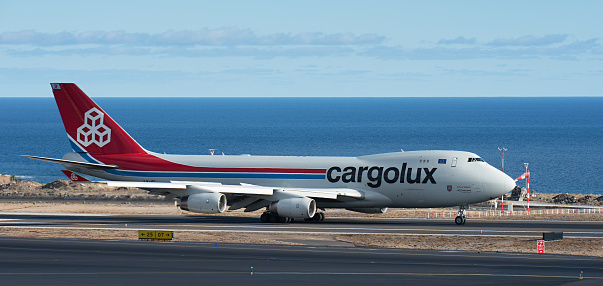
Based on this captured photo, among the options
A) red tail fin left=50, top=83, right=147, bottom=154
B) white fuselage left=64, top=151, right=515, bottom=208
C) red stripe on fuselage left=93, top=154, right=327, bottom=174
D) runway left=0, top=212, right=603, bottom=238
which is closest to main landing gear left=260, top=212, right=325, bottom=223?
runway left=0, top=212, right=603, bottom=238

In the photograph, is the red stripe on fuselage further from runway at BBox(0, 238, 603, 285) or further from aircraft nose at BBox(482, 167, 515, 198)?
runway at BBox(0, 238, 603, 285)

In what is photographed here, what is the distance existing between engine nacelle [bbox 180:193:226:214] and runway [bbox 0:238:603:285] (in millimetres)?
11162

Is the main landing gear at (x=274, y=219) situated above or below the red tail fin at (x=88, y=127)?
below

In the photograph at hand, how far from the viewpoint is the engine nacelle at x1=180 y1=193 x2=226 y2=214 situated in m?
48.1

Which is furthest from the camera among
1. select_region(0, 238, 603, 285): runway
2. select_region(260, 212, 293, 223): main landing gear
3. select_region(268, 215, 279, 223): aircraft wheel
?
select_region(268, 215, 279, 223): aircraft wheel

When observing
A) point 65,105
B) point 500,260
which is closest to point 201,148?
point 65,105

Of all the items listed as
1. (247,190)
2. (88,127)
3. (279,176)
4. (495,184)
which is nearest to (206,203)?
(247,190)

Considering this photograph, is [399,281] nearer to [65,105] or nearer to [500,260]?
[500,260]

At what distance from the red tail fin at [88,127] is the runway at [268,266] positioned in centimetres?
1859

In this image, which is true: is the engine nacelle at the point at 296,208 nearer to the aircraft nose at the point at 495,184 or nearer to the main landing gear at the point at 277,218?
the main landing gear at the point at 277,218

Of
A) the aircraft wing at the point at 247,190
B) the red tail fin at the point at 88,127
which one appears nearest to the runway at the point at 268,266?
the aircraft wing at the point at 247,190

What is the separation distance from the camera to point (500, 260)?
31.5 metres

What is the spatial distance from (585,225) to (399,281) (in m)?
24.9

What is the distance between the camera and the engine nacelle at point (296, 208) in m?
47.9
